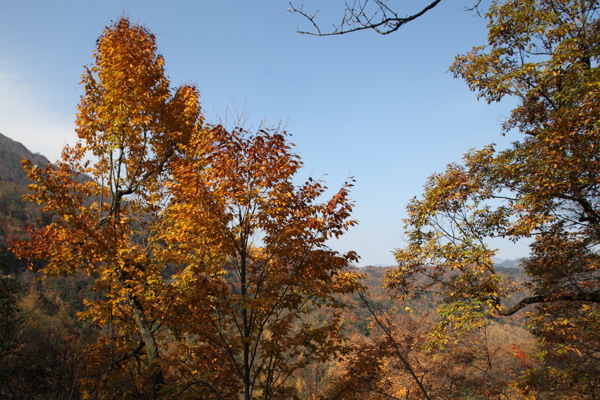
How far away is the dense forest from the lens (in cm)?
449

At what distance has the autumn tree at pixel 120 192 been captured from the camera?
5.20 meters

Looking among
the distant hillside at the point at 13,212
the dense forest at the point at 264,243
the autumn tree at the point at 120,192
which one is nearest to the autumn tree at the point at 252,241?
the dense forest at the point at 264,243

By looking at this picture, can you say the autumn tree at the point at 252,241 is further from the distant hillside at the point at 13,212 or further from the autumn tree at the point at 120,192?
the distant hillside at the point at 13,212

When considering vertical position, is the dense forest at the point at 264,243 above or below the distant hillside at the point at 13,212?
above

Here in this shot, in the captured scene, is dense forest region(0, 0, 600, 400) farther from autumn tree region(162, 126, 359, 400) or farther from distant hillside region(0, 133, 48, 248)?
distant hillside region(0, 133, 48, 248)

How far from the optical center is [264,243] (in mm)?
4793

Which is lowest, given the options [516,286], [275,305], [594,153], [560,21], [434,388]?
[434,388]

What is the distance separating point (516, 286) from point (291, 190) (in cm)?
602

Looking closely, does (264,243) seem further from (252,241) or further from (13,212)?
(13,212)

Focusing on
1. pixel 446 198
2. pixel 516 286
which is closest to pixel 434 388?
pixel 516 286

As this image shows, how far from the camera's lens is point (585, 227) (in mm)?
6164

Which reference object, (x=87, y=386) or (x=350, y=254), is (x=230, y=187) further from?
(x=87, y=386)

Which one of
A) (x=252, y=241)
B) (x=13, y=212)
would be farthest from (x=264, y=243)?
(x=13, y=212)

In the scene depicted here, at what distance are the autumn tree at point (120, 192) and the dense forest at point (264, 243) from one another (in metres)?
0.04
